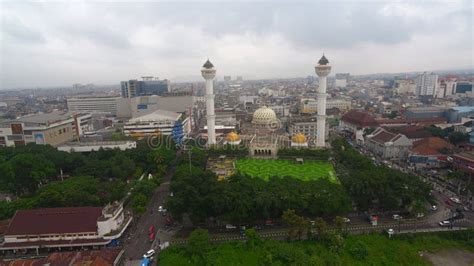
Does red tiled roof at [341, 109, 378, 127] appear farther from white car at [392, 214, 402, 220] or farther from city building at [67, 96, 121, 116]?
city building at [67, 96, 121, 116]

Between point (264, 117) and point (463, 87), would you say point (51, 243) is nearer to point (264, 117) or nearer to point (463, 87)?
point (264, 117)

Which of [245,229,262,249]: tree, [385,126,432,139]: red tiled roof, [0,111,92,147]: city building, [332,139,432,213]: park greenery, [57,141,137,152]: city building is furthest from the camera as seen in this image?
[0,111,92,147]: city building

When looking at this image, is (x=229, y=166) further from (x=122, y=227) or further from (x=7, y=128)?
(x=7, y=128)

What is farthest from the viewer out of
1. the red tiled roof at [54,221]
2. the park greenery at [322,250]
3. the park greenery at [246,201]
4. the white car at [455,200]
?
the white car at [455,200]

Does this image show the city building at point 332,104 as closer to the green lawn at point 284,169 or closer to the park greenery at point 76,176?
the green lawn at point 284,169

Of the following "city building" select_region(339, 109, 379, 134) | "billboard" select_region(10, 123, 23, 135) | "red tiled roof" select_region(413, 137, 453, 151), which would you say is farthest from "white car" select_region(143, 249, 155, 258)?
"city building" select_region(339, 109, 379, 134)

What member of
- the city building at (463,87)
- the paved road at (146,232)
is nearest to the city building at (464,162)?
the paved road at (146,232)
